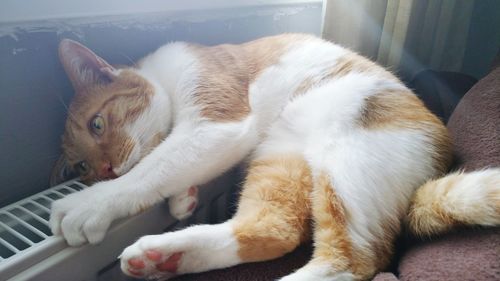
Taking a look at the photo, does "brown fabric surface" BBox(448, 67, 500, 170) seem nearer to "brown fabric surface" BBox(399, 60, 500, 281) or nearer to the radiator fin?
"brown fabric surface" BBox(399, 60, 500, 281)

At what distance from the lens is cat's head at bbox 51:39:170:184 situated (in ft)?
2.94

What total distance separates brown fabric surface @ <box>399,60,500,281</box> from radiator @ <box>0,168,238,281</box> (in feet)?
1.82

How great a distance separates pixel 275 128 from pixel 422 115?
0.39 meters

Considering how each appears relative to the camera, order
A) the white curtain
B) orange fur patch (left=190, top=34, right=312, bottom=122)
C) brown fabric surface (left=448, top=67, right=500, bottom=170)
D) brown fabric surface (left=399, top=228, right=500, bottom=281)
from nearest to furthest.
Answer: brown fabric surface (left=399, top=228, right=500, bottom=281)
brown fabric surface (left=448, top=67, right=500, bottom=170)
orange fur patch (left=190, top=34, right=312, bottom=122)
the white curtain

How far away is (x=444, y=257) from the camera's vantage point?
71cm

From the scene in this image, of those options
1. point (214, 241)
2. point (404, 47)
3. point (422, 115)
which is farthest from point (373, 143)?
point (404, 47)

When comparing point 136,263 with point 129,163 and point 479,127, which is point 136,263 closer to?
point 129,163

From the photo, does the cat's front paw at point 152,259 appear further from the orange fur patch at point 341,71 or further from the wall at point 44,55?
the orange fur patch at point 341,71

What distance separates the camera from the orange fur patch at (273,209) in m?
0.83

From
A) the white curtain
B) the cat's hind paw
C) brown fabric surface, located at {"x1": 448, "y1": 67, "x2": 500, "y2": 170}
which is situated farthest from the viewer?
the white curtain

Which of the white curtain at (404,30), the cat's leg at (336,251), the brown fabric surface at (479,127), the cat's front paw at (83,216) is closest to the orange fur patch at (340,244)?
the cat's leg at (336,251)

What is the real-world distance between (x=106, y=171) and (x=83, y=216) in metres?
0.17

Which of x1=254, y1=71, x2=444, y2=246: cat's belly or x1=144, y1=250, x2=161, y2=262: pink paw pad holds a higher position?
x1=254, y1=71, x2=444, y2=246: cat's belly

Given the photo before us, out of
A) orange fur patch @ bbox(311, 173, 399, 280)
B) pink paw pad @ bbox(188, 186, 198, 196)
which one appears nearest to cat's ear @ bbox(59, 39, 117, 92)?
pink paw pad @ bbox(188, 186, 198, 196)
